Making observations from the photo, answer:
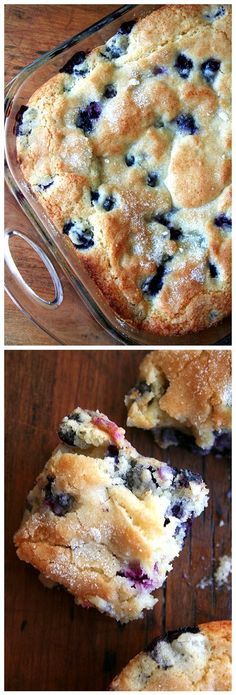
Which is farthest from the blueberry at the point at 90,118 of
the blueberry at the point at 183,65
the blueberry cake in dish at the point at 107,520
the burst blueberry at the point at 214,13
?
the blueberry cake in dish at the point at 107,520

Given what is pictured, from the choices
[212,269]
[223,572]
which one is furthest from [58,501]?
[212,269]

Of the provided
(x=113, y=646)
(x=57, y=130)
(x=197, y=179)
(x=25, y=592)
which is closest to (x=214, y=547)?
(x=113, y=646)

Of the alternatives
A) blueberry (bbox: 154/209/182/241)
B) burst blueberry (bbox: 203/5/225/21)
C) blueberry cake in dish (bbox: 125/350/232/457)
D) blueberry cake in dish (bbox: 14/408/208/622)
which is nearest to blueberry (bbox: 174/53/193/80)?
burst blueberry (bbox: 203/5/225/21)

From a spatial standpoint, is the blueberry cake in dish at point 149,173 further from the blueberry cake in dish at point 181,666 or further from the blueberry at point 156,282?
the blueberry cake in dish at point 181,666

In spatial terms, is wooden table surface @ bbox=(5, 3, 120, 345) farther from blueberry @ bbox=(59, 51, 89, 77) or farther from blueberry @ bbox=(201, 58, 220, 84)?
blueberry @ bbox=(201, 58, 220, 84)

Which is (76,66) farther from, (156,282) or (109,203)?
(156,282)
